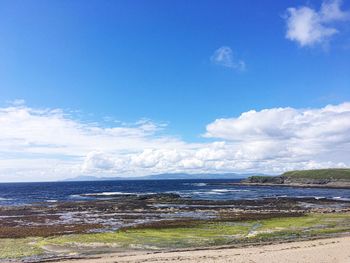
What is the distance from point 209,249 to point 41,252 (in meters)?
14.5

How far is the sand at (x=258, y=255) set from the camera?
30500 millimetres

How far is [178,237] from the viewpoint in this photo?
42281 mm

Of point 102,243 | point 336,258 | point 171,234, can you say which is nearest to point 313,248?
point 336,258

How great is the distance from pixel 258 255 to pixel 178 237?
12.0m

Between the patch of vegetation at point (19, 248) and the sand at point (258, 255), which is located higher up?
the patch of vegetation at point (19, 248)

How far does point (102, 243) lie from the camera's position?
129ft

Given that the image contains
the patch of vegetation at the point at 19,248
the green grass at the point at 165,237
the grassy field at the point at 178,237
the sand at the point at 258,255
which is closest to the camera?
the sand at the point at 258,255

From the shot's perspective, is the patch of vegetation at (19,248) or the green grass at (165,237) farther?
the green grass at (165,237)

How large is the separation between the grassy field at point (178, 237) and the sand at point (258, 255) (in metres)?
3.80

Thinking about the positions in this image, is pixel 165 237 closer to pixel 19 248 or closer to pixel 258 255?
pixel 258 255

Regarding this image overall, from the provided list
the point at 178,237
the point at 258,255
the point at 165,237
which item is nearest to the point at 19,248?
the point at 165,237

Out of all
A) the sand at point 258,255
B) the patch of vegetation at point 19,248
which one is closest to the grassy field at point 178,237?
the patch of vegetation at point 19,248

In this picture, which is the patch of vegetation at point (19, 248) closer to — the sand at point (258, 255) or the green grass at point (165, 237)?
the green grass at point (165, 237)

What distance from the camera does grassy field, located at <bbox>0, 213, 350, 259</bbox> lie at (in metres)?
37.8
